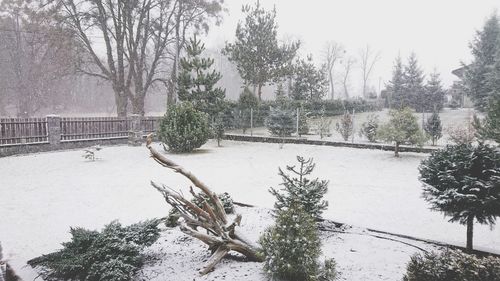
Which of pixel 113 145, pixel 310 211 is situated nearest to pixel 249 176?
pixel 310 211

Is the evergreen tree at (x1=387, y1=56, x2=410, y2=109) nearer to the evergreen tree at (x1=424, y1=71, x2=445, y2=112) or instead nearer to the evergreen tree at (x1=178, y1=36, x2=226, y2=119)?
the evergreen tree at (x1=424, y1=71, x2=445, y2=112)

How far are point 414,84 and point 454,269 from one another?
117ft

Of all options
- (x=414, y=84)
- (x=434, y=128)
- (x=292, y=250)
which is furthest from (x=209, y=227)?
(x=414, y=84)

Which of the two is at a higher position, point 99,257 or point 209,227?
point 209,227

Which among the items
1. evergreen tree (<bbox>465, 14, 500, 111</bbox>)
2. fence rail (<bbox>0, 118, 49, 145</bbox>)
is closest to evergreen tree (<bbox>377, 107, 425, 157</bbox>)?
fence rail (<bbox>0, 118, 49, 145</bbox>)

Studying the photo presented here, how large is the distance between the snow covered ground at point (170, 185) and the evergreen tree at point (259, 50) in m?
12.0

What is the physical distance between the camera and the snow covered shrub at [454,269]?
9.57ft

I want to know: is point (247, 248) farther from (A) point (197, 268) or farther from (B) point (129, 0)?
(B) point (129, 0)

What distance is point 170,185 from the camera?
9062 mm

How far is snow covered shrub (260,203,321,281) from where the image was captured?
335cm

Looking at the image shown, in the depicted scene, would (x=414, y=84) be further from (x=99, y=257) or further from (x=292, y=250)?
(x=99, y=257)

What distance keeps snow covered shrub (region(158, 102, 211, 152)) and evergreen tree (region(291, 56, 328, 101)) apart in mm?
14815

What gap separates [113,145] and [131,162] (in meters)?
6.88

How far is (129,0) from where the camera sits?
2491 cm
